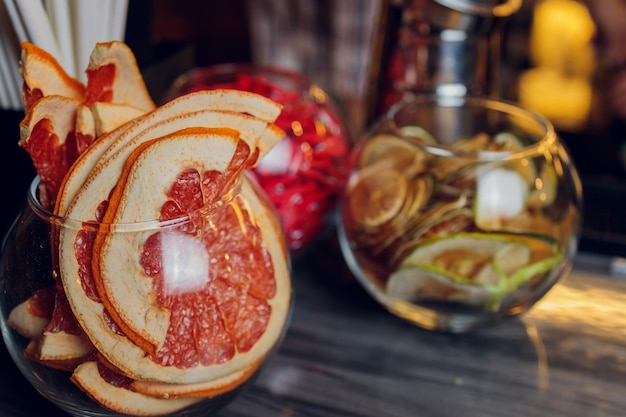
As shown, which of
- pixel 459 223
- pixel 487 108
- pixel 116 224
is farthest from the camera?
pixel 487 108

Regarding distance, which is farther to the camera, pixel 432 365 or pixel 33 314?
pixel 432 365

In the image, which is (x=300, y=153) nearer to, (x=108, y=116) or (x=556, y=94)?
(x=108, y=116)

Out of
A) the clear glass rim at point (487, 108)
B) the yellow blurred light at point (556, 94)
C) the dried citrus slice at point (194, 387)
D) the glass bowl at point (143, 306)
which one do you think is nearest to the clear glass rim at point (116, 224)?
the glass bowl at point (143, 306)

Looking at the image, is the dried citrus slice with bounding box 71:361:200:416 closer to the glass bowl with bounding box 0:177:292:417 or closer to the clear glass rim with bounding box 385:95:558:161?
the glass bowl with bounding box 0:177:292:417

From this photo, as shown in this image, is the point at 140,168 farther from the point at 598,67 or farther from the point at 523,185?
the point at 598,67

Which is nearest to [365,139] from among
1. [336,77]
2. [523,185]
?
[523,185]

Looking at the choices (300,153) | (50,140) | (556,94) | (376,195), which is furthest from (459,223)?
(556,94)

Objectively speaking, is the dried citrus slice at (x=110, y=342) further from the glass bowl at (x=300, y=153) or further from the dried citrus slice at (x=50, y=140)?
the glass bowl at (x=300, y=153)
